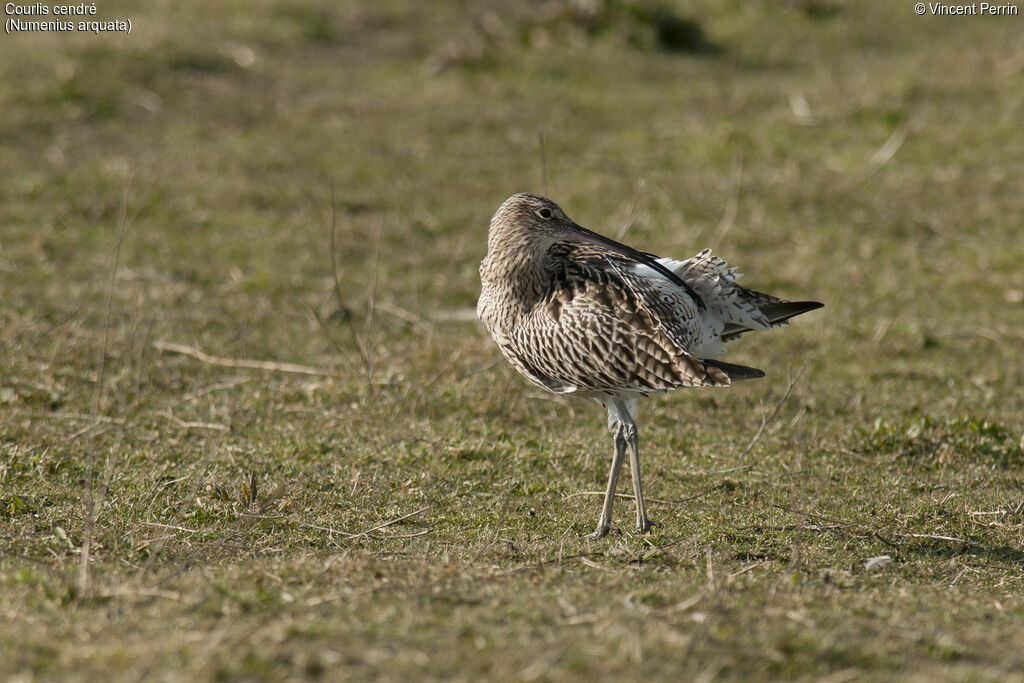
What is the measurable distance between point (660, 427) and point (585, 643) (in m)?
4.00

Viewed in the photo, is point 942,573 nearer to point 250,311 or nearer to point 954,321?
point 954,321

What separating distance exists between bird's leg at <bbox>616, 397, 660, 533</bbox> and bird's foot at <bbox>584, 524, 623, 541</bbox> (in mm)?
138

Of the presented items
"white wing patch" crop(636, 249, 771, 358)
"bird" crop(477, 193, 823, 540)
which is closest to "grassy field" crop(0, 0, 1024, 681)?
"bird" crop(477, 193, 823, 540)

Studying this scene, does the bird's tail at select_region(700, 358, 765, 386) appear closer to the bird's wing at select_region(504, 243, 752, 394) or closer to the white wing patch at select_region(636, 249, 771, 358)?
the bird's wing at select_region(504, 243, 752, 394)

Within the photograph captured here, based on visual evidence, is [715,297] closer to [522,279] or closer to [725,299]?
[725,299]

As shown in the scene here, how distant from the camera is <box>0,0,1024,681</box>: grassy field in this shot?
14.8 ft

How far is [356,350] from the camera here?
30.4 ft

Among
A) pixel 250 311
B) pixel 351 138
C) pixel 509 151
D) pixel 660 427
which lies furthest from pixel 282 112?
pixel 660 427

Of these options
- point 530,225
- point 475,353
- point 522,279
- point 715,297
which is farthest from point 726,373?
point 475,353

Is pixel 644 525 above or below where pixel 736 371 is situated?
below

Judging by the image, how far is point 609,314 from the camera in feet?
20.2

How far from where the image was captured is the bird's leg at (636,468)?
628 cm

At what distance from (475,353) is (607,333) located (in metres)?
3.04

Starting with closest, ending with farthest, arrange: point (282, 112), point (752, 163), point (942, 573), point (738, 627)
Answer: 1. point (738, 627)
2. point (942, 573)
3. point (752, 163)
4. point (282, 112)
